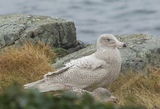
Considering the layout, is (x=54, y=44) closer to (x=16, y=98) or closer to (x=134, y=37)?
(x=134, y=37)

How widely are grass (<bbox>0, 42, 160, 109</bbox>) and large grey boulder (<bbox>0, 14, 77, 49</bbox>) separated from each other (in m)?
0.50

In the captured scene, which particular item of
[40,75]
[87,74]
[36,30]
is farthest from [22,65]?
[87,74]

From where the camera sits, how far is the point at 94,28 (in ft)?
85.2

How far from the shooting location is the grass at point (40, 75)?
300 inches

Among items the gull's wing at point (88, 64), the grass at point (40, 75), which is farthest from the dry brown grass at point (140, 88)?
the gull's wing at point (88, 64)

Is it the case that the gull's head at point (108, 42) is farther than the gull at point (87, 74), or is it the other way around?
the gull's head at point (108, 42)

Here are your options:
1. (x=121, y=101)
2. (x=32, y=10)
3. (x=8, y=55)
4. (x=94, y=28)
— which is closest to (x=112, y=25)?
(x=94, y=28)

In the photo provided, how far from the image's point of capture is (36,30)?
1023cm

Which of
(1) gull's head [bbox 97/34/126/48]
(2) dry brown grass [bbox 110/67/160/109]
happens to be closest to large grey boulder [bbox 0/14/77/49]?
(2) dry brown grass [bbox 110/67/160/109]

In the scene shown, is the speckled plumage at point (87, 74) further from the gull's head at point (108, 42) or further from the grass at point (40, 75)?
the grass at point (40, 75)

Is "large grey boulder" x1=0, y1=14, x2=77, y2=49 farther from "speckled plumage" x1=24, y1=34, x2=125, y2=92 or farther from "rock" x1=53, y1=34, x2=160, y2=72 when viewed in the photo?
"speckled plumage" x1=24, y1=34, x2=125, y2=92

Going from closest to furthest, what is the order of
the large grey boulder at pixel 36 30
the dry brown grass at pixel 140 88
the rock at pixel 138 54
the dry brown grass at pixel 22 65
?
the dry brown grass at pixel 140 88, the dry brown grass at pixel 22 65, the rock at pixel 138 54, the large grey boulder at pixel 36 30

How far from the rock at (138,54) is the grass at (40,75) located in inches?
8.2

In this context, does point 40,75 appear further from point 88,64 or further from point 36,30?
point 36,30
